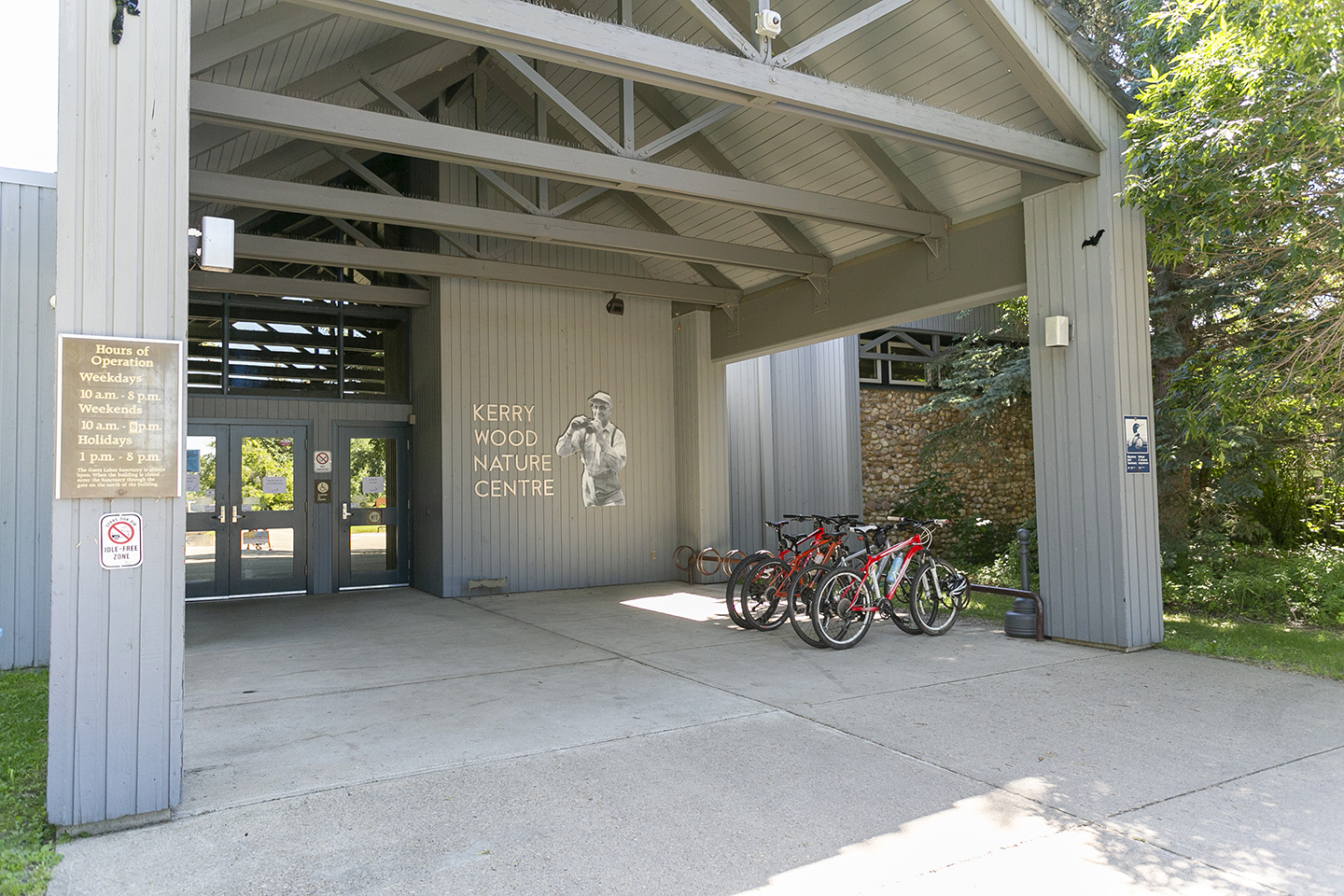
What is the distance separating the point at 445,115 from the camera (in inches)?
396

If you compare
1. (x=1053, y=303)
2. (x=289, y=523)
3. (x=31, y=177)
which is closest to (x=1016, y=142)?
(x=1053, y=303)

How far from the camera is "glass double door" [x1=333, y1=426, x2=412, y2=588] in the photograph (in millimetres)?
9992

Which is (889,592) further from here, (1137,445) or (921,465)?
(921,465)

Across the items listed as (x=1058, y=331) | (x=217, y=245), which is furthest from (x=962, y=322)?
(x=217, y=245)

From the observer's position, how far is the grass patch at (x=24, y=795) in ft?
8.95

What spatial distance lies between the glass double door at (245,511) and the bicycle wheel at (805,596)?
584 cm

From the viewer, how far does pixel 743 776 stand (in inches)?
145

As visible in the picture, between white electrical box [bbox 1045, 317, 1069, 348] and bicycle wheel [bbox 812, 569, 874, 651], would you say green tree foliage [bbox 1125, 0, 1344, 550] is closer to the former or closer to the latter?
white electrical box [bbox 1045, 317, 1069, 348]

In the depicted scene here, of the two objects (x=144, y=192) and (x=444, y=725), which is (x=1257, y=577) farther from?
(x=144, y=192)

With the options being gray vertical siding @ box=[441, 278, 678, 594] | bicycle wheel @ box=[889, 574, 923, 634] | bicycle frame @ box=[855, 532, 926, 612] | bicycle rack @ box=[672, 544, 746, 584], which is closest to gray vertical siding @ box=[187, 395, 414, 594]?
gray vertical siding @ box=[441, 278, 678, 594]

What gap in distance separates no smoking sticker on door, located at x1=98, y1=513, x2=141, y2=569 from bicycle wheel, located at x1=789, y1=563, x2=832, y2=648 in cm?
432

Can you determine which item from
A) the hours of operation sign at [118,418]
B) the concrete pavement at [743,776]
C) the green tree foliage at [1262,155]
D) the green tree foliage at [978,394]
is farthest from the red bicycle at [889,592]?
the hours of operation sign at [118,418]

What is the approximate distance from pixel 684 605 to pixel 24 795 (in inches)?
239

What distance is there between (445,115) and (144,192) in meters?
7.38
